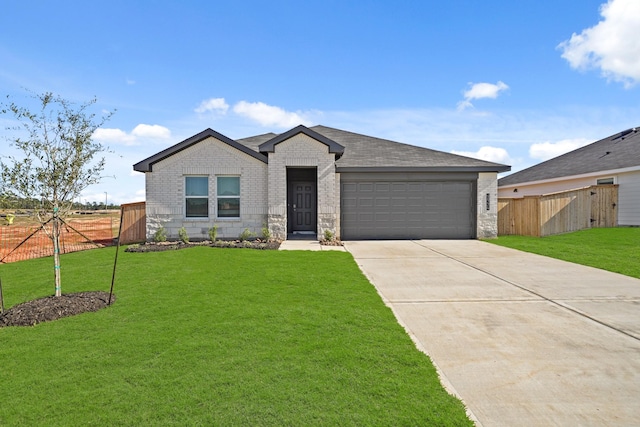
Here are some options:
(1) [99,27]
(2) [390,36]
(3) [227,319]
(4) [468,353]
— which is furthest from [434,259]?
(1) [99,27]

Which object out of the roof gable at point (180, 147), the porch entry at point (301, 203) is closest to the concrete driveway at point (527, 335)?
the porch entry at point (301, 203)

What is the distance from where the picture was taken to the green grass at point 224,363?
8.91 feet

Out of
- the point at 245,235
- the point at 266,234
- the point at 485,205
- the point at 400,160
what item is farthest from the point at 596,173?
the point at 245,235

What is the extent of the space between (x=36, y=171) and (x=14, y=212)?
2.56ft

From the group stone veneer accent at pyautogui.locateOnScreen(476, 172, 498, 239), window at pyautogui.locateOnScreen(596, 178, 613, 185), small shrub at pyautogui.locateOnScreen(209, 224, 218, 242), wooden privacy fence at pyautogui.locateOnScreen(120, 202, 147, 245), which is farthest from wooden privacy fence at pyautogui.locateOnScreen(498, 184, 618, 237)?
wooden privacy fence at pyautogui.locateOnScreen(120, 202, 147, 245)

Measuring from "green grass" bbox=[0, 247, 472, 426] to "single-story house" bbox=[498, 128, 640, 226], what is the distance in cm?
1740

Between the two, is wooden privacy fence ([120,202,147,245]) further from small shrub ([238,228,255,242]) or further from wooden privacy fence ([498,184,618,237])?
wooden privacy fence ([498,184,618,237])

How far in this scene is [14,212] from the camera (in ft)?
17.4

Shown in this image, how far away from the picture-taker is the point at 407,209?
46.3 ft

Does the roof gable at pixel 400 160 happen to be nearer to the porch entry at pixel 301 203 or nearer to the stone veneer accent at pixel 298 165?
the stone veneer accent at pixel 298 165

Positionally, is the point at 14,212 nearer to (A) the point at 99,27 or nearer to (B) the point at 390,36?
(A) the point at 99,27

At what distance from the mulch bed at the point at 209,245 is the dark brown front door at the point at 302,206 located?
3.02m

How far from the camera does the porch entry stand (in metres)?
15.3

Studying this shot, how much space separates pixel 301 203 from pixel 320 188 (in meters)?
2.51
